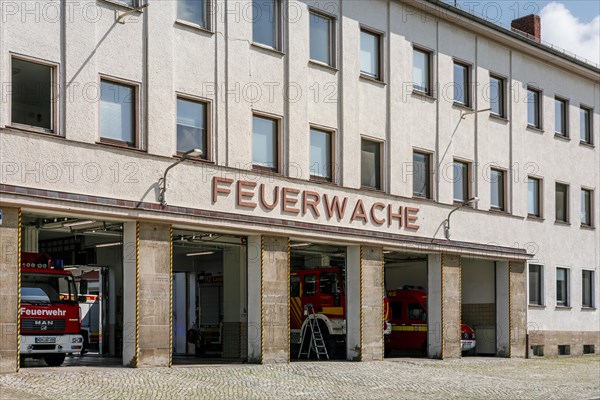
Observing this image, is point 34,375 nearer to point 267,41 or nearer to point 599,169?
point 267,41

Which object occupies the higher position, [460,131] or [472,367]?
[460,131]

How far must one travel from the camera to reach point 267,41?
25.9 meters

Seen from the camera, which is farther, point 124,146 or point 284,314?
point 284,314

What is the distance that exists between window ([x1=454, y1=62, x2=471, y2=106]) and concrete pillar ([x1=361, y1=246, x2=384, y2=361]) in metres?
7.17

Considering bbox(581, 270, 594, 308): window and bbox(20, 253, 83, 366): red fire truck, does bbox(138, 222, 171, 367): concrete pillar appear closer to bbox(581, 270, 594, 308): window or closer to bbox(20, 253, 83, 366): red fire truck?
bbox(20, 253, 83, 366): red fire truck

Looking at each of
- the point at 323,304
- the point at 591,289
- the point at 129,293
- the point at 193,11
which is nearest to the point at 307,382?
the point at 129,293

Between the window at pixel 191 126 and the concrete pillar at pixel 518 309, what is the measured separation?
13.8 meters

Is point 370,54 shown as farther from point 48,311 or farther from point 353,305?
point 48,311

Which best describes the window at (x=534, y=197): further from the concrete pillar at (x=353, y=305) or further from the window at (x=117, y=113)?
the window at (x=117, y=113)

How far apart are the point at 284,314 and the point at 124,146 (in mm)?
6179

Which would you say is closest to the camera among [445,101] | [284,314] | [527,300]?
[284,314]

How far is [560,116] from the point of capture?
38500 mm

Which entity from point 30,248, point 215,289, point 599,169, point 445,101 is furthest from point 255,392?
point 599,169

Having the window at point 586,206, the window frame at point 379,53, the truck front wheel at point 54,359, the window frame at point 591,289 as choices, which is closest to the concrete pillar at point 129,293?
the truck front wheel at point 54,359
